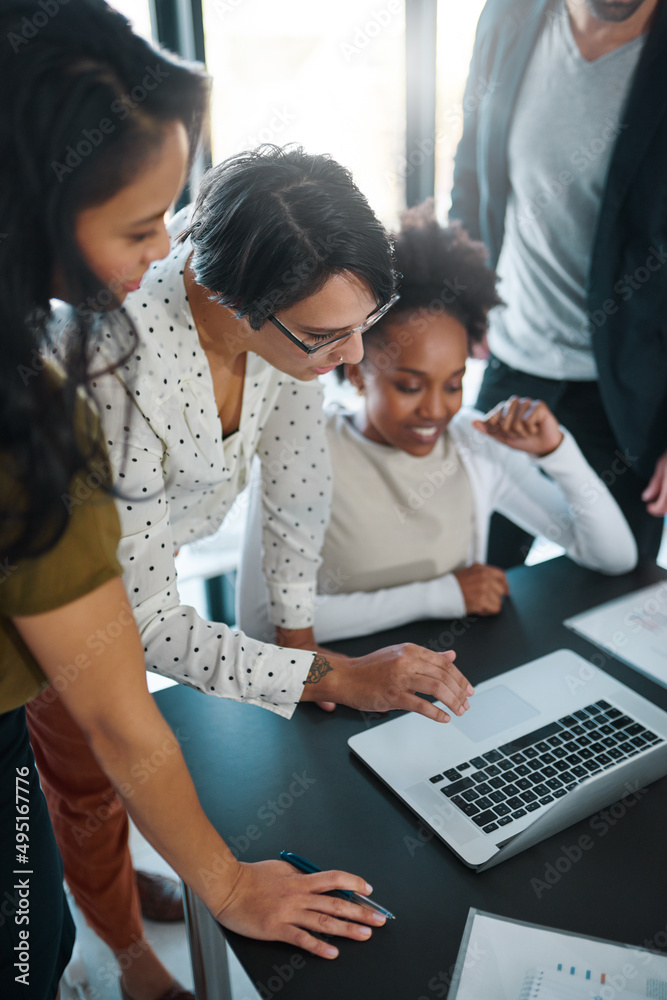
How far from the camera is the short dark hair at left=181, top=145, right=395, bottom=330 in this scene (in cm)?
84

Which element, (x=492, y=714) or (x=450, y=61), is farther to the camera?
(x=450, y=61)

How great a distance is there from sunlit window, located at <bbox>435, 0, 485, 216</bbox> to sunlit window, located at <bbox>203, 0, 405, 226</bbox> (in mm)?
153

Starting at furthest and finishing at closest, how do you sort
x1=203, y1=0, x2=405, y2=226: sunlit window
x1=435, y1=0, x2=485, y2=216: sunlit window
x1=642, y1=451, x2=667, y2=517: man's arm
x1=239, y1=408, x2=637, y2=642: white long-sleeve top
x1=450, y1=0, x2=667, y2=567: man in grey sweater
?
x1=435, y1=0, x2=485, y2=216: sunlit window, x1=203, y1=0, x2=405, y2=226: sunlit window, x1=642, y1=451, x2=667, y2=517: man's arm, x1=450, y1=0, x2=667, y2=567: man in grey sweater, x1=239, y1=408, x2=637, y2=642: white long-sleeve top

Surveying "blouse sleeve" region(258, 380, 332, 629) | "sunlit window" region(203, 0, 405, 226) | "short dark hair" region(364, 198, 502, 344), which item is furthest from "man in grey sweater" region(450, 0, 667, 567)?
"blouse sleeve" region(258, 380, 332, 629)

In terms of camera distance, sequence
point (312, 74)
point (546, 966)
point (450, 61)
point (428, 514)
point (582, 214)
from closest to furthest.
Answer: point (546, 966), point (428, 514), point (582, 214), point (312, 74), point (450, 61)

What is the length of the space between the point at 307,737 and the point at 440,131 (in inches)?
101

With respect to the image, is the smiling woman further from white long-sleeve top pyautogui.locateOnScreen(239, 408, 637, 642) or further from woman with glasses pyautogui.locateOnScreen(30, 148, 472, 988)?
white long-sleeve top pyautogui.locateOnScreen(239, 408, 637, 642)

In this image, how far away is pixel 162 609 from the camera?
0.95 m

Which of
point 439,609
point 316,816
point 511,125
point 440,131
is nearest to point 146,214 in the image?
point 316,816

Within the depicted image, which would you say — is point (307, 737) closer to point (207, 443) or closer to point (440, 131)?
point (207, 443)

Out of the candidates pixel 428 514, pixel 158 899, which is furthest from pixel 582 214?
pixel 158 899

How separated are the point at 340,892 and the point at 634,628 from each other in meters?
0.68

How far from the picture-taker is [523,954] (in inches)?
29.1

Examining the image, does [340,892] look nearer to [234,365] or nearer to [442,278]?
[234,365]
